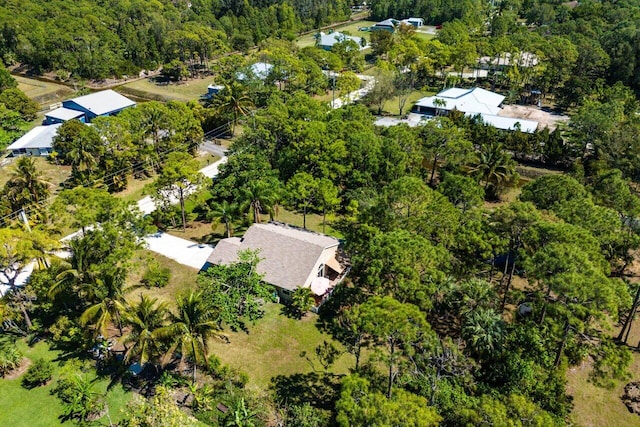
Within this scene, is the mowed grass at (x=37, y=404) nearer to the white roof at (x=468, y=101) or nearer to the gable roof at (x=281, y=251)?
the gable roof at (x=281, y=251)

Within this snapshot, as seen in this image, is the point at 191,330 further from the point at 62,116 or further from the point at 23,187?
the point at 62,116

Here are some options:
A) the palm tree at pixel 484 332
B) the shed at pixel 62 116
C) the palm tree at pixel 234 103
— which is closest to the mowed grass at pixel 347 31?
the palm tree at pixel 234 103

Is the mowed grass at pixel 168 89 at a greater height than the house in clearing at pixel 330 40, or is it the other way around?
the house in clearing at pixel 330 40

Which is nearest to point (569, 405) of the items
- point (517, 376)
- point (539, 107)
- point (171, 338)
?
point (517, 376)

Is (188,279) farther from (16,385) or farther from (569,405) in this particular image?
(569,405)

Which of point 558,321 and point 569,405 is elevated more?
point 558,321

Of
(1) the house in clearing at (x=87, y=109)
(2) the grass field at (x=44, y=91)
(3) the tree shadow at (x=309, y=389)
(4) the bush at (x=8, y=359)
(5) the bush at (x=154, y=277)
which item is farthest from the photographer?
(2) the grass field at (x=44, y=91)

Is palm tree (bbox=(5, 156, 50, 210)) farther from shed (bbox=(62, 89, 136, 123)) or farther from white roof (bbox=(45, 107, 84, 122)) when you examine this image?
shed (bbox=(62, 89, 136, 123))
